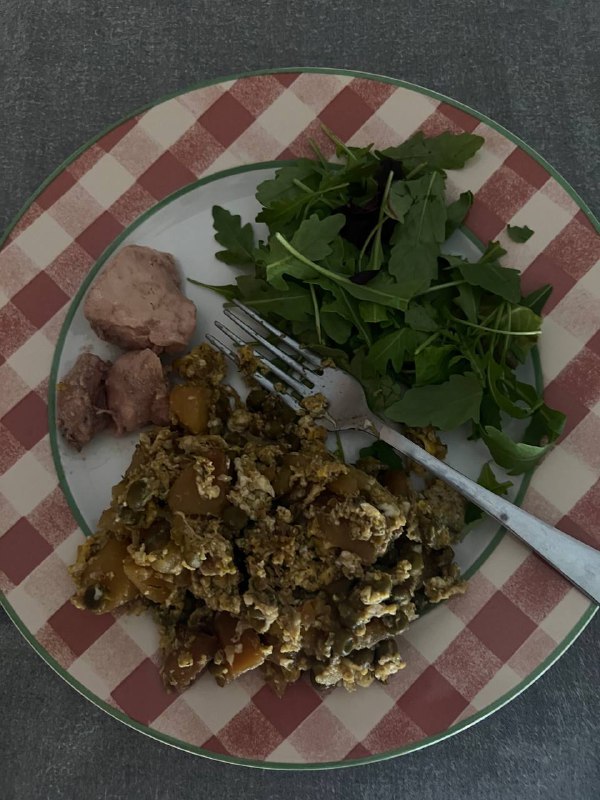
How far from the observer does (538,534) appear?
1.81m

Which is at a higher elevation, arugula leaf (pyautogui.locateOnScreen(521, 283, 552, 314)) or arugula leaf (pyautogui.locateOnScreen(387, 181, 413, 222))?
arugula leaf (pyautogui.locateOnScreen(387, 181, 413, 222))

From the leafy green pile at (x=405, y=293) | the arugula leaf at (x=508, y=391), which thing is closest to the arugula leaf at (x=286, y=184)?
the leafy green pile at (x=405, y=293)

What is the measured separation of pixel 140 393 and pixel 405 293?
76 centimetres

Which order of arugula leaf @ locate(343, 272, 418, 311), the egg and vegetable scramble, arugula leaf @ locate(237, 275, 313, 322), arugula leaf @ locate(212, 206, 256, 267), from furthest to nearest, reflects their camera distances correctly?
arugula leaf @ locate(212, 206, 256, 267), arugula leaf @ locate(237, 275, 313, 322), arugula leaf @ locate(343, 272, 418, 311), the egg and vegetable scramble

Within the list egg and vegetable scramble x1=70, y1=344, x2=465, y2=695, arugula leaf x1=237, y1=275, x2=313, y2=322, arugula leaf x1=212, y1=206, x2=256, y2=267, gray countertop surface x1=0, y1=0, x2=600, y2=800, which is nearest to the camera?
egg and vegetable scramble x1=70, y1=344, x2=465, y2=695

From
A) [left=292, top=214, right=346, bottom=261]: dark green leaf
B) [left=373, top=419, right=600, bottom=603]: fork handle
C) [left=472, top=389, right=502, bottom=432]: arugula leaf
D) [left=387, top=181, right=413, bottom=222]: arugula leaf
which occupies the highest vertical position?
[left=292, top=214, right=346, bottom=261]: dark green leaf

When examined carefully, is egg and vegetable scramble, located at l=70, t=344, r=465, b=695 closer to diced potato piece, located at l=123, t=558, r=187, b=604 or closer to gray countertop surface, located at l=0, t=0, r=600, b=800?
diced potato piece, located at l=123, t=558, r=187, b=604

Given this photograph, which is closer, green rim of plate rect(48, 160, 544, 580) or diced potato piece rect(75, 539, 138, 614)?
diced potato piece rect(75, 539, 138, 614)

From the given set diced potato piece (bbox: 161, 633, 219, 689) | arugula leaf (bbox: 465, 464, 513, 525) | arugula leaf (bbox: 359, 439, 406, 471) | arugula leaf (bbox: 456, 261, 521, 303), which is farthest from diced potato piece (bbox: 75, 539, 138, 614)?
arugula leaf (bbox: 456, 261, 521, 303)

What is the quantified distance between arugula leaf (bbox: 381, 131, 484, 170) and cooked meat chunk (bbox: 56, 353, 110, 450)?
1.00 m

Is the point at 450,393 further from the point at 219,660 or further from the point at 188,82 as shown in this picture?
the point at 188,82

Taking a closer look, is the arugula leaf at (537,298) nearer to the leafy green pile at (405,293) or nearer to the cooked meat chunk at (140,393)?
the leafy green pile at (405,293)

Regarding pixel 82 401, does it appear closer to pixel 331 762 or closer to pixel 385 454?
pixel 385 454

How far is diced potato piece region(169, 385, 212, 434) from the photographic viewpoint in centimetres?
186
